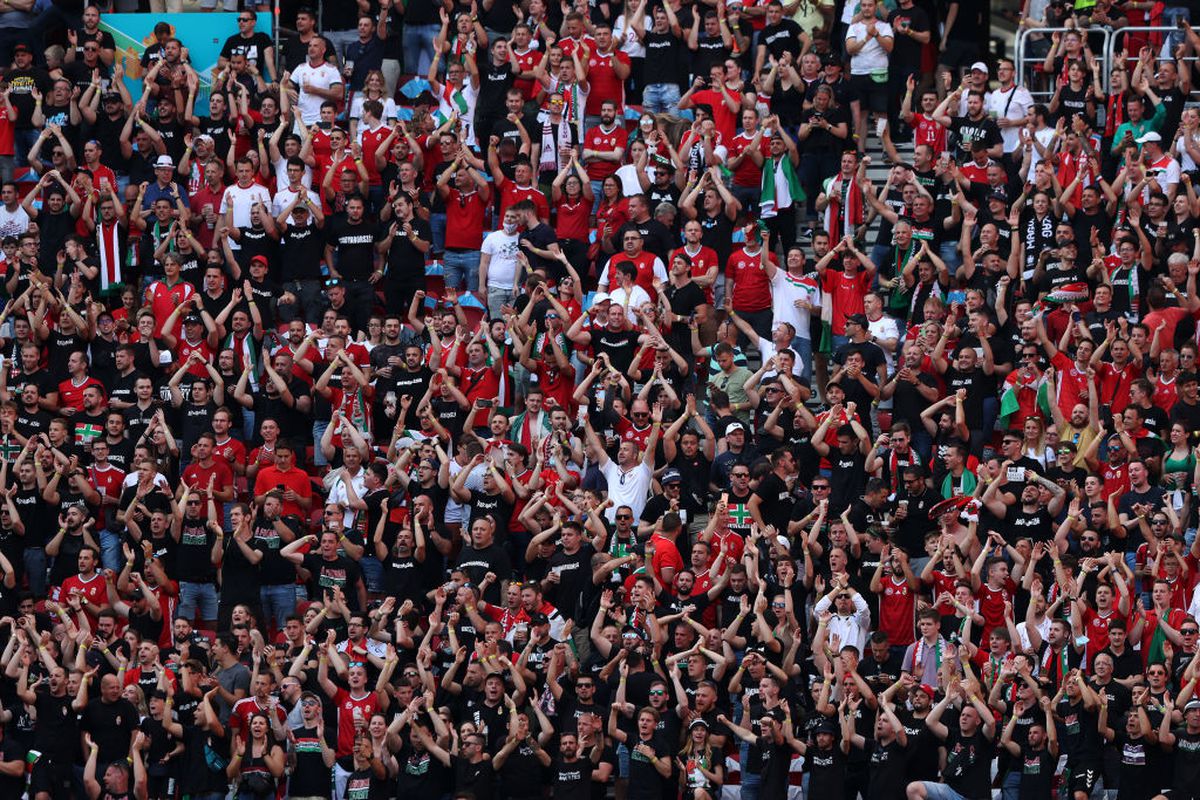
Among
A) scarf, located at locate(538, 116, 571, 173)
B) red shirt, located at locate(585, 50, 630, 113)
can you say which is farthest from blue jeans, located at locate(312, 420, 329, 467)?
red shirt, located at locate(585, 50, 630, 113)

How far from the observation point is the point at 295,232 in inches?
1045

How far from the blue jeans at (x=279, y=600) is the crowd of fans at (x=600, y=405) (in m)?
0.06

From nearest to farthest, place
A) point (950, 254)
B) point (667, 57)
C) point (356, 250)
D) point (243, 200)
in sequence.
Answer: point (950, 254) < point (356, 250) < point (243, 200) < point (667, 57)

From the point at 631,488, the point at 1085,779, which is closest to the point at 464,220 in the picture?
the point at 631,488

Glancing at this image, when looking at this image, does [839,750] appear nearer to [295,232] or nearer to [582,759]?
[582,759]

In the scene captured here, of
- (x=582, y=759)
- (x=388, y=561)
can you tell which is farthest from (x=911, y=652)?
(x=388, y=561)

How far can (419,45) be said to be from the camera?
28688mm

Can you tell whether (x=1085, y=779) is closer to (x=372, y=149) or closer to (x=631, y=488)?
(x=631, y=488)

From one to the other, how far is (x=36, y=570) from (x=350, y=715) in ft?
12.4

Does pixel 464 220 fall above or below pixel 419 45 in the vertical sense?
below

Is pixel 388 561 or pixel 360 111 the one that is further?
pixel 360 111

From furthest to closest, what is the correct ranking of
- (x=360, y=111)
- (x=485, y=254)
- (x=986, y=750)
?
(x=360, y=111), (x=485, y=254), (x=986, y=750)

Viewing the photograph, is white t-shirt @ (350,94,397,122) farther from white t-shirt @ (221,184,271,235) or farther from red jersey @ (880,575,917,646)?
red jersey @ (880,575,917,646)

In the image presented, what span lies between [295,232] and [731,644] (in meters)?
6.89
